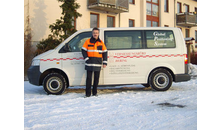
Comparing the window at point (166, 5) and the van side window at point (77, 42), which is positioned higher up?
the window at point (166, 5)

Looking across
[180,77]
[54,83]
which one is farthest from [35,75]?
[180,77]

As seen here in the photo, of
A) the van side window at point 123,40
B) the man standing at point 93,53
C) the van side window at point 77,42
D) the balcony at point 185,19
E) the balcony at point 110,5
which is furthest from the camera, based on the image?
the balcony at point 185,19

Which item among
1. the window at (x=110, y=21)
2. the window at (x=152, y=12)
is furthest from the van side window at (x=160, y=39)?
the window at (x=152, y=12)

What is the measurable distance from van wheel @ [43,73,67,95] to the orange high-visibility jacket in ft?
3.47

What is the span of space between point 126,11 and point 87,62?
15322 millimetres

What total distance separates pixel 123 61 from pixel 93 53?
121 cm

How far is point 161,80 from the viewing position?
740 centimetres

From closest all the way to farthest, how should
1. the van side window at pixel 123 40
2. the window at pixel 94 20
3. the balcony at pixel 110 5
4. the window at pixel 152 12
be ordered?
the van side window at pixel 123 40 → the balcony at pixel 110 5 → the window at pixel 94 20 → the window at pixel 152 12

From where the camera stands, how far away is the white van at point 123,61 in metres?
6.98

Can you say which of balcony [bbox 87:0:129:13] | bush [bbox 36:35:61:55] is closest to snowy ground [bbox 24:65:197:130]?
bush [bbox 36:35:61:55]

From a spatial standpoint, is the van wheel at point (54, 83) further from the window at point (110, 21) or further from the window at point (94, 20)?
the window at point (110, 21)

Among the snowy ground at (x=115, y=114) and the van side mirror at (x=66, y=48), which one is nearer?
the snowy ground at (x=115, y=114)

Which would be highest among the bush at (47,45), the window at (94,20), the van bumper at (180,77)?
the window at (94,20)

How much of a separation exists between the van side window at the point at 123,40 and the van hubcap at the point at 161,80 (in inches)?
46.6
